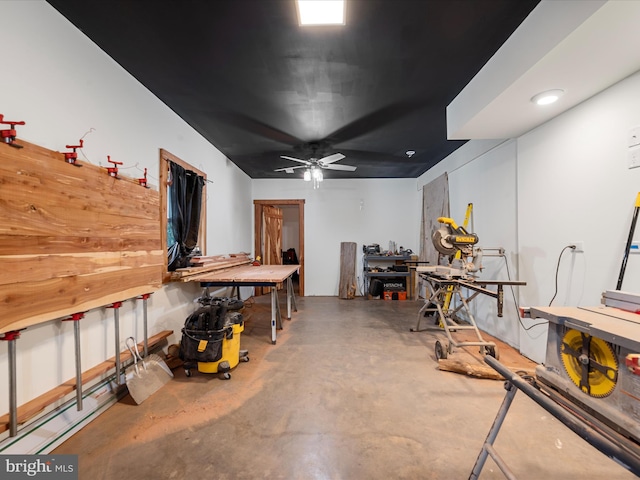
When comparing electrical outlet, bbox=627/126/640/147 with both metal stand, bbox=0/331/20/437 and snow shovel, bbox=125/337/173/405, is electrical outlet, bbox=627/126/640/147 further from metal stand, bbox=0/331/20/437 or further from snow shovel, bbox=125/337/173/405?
snow shovel, bbox=125/337/173/405

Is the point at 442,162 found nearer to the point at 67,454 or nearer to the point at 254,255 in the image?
the point at 254,255

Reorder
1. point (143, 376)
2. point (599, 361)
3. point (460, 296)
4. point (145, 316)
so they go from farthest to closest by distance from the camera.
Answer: point (460, 296)
point (145, 316)
point (143, 376)
point (599, 361)

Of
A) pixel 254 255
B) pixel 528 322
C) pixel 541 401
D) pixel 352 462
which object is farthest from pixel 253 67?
pixel 254 255

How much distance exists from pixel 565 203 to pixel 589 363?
2140 millimetres

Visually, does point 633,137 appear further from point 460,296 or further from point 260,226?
point 260,226

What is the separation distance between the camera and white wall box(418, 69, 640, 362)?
1984mm

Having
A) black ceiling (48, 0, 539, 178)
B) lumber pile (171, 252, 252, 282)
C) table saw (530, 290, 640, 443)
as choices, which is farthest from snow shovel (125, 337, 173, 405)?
table saw (530, 290, 640, 443)

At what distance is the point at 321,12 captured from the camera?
1.68 m

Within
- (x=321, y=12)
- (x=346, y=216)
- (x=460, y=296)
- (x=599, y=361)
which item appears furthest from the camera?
(x=346, y=216)

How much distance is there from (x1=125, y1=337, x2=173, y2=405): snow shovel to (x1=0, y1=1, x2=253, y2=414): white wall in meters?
0.20

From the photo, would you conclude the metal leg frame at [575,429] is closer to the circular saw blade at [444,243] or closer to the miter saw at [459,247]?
the miter saw at [459,247]

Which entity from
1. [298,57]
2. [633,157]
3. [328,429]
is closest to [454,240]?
[633,157]
